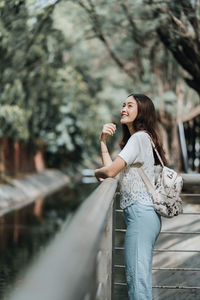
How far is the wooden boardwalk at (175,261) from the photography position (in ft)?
16.6

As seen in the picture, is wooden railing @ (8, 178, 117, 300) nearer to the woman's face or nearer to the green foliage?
the woman's face

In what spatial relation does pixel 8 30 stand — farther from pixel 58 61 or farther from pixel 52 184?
pixel 52 184

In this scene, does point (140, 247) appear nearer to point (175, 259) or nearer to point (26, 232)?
point (175, 259)

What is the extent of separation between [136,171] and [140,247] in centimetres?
47

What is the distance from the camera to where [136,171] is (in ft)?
11.9

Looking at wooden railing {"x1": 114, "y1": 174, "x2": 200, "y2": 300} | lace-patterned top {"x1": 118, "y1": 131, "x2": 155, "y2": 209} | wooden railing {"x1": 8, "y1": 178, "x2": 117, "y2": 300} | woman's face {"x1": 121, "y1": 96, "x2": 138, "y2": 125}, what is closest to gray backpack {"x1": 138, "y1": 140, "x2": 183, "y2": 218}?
lace-patterned top {"x1": 118, "y1": 131, "x2": 155, "y2": 209}

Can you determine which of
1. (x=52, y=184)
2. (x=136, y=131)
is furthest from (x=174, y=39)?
(x=52, y=184)

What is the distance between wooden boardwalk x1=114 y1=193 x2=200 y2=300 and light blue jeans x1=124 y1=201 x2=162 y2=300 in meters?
0.67

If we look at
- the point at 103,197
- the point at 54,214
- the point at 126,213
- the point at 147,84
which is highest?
the point at 103,197

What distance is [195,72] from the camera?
32.6 feet

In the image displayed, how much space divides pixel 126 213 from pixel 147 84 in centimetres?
1779

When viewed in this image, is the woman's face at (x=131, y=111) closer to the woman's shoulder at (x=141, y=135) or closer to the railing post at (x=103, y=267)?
the woman's shoulder at (x=141, y=135)

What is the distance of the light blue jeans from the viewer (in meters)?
3.49

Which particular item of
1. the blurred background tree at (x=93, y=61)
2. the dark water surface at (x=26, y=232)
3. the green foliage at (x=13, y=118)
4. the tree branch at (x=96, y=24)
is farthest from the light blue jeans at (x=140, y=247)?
the green foliage at (x=13, y=118)
